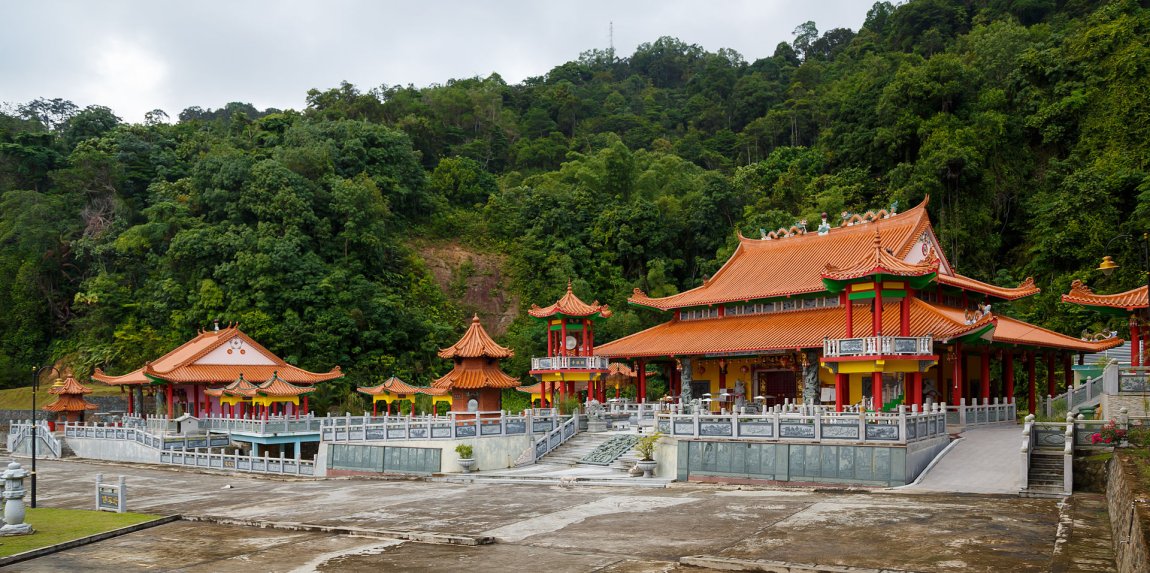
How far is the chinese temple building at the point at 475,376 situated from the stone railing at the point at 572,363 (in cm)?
200

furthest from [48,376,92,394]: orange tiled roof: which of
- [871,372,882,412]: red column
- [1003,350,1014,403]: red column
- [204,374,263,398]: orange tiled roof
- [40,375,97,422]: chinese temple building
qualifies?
[1003,350,1014,403]: red column

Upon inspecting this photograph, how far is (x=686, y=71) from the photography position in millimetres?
111188

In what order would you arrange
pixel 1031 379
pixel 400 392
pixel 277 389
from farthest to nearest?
pixel 400 392 < pixel 277 389 < pixel 1031 379

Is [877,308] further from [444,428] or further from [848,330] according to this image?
[444,428]

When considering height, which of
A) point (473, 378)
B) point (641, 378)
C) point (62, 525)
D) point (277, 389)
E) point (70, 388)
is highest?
point (473, 378)

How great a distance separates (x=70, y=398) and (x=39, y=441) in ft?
17.8

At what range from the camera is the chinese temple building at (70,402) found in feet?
149

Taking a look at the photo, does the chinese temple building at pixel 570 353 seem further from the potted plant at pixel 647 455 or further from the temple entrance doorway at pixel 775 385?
the potted plant at pixel 647 455

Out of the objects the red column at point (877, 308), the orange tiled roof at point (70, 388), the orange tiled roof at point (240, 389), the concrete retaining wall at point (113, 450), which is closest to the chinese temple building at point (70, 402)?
the orange tiled roof at point (70, 388)

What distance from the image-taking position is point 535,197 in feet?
211

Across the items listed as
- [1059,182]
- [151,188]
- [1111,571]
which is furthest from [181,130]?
[1111,571]

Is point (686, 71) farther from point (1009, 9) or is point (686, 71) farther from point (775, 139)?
point (1009, 9)

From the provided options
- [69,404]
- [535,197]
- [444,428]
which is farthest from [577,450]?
[535,197]

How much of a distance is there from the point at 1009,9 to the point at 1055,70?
1933 centimetres
